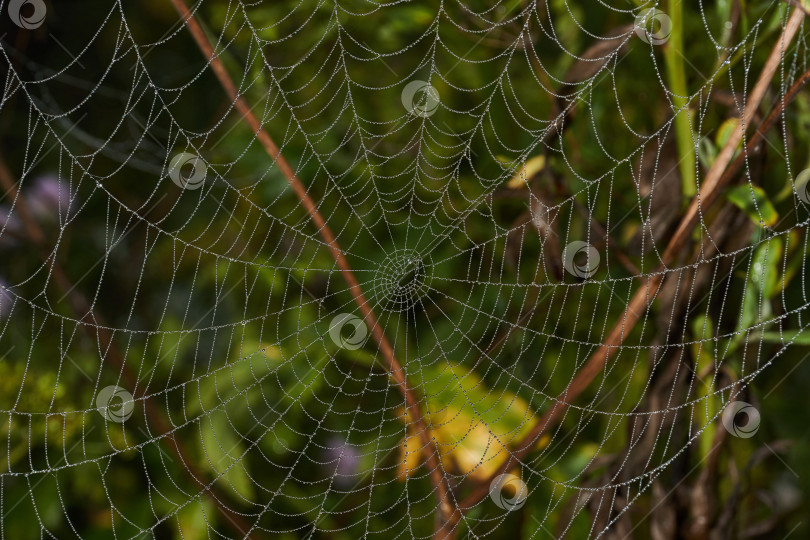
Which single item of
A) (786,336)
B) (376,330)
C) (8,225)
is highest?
(8,225)

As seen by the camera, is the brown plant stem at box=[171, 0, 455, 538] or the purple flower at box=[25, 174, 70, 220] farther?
the purple flower at box=[25, 174, 70, 220]

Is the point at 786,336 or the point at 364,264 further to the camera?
the point at 364,264

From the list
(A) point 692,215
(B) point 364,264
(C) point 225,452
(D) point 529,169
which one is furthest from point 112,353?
(A) point 692,215

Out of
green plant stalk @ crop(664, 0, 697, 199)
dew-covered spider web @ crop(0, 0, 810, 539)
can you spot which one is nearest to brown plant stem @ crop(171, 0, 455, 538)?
dew-covered spider web @ crop(0, 0, 810, 539)

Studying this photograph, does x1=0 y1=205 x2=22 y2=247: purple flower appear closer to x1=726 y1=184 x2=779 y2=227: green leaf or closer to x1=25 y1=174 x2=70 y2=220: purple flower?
x1=25 y1=174 x2=70 y2=220: purple flower

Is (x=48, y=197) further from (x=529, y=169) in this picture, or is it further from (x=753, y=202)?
(x=753, y=202)
